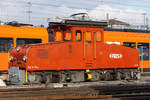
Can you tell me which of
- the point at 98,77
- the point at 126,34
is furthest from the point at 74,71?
the point at 126,34

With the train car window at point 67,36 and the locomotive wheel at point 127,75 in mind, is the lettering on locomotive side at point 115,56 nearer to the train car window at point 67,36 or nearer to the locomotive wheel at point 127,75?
the locomotive wheel at point 127,75

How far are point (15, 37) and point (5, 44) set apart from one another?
0.80 m

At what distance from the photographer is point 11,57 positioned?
14023 mm

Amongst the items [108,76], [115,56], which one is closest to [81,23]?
[115,56]

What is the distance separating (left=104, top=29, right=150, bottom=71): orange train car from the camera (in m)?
19.4

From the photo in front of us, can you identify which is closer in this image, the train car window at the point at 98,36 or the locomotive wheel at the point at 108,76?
the train car window at the point at 98,36

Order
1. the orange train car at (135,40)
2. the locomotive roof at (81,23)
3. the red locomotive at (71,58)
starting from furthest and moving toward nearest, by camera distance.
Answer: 1. the orange train car at (135,40)
2. the locomotive roof at (81,23)
3. the red locomotive at (71,58)

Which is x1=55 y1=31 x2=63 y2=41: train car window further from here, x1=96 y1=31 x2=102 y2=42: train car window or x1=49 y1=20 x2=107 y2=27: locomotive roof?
x1=96 y1=31 x2=102 y2=42: train car window

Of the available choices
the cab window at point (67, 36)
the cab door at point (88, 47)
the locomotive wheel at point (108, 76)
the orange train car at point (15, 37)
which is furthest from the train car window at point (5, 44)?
the locomotive wheel at point (108, 76)

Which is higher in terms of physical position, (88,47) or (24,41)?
(24,41)

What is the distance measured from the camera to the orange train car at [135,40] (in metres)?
19.4

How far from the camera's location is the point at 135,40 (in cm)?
2011

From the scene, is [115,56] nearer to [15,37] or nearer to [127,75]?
[127,75]

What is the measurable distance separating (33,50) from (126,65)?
639cm
